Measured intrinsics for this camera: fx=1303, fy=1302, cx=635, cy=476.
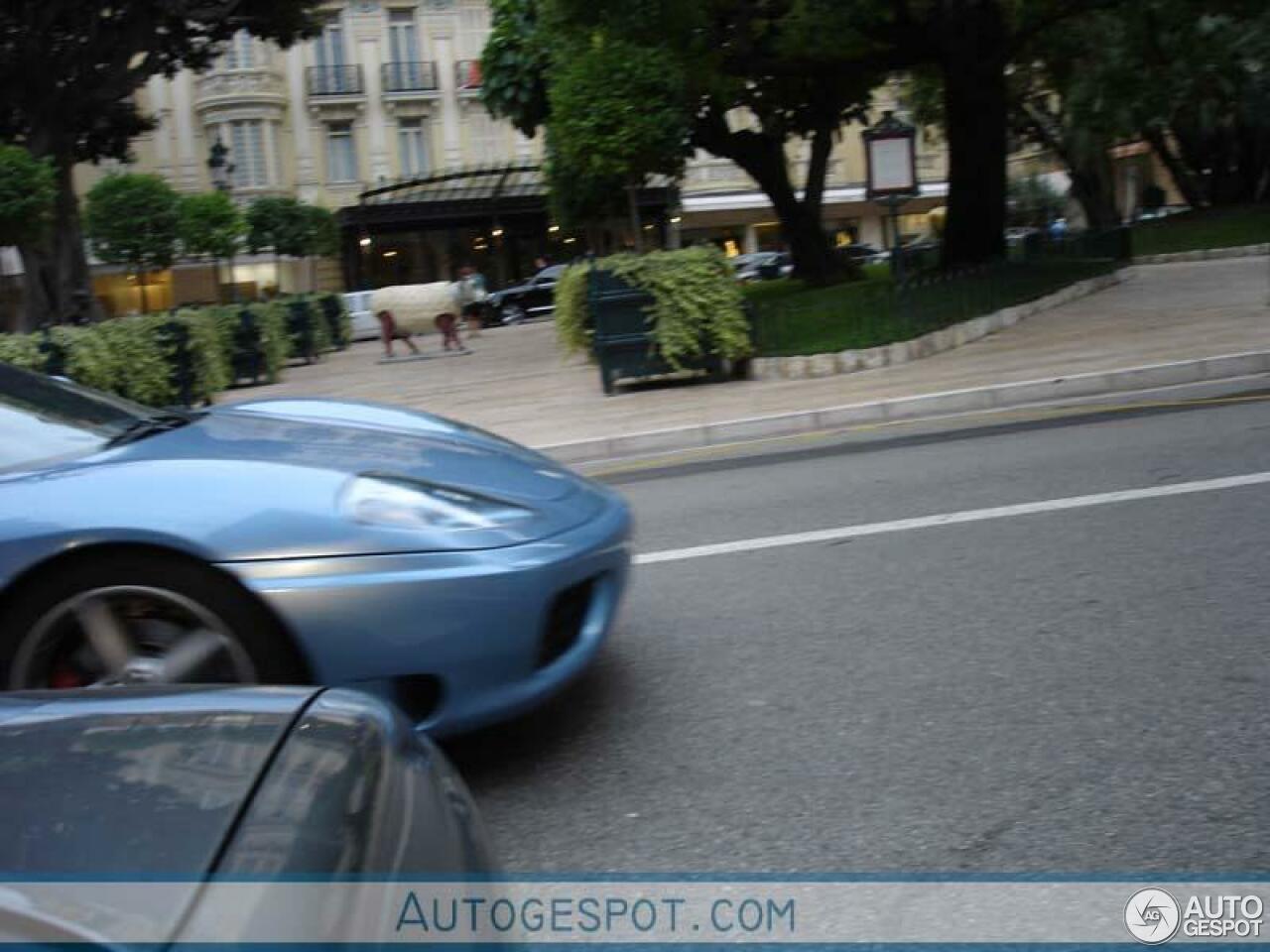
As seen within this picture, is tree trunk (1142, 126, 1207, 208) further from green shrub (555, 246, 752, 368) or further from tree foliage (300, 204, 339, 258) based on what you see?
green shrub (555, 246, 752, 368)

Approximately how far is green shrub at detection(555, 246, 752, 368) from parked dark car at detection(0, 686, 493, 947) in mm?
11733

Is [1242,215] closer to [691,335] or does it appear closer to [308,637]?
[691,335]

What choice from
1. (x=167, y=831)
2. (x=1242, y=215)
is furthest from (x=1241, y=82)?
(x=167, y=831)

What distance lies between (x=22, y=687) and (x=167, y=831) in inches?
78.4

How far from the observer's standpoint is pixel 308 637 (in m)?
3.39

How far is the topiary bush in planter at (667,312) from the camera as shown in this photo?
45.2 ft

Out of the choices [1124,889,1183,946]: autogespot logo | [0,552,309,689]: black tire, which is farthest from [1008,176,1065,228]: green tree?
[1124,889,1183,946]: autogespot logo

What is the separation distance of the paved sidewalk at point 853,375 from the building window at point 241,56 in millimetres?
27177

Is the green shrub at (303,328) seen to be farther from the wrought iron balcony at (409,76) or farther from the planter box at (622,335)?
the wrought iron balcony at (409,76)

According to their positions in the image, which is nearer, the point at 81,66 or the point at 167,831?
the point at 167,831

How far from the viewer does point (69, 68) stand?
23.0 metres

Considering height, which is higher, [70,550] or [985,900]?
[70,550]

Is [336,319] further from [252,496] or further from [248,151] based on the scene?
[252,496]

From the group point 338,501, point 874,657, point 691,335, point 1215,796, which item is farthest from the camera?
point 691,335
